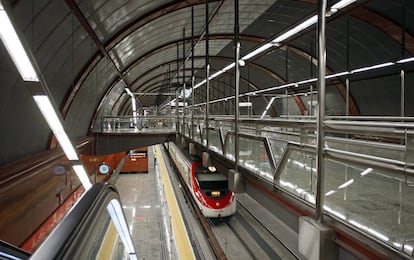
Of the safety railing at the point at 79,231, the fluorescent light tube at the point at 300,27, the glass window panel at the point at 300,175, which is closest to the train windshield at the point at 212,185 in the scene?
the fluorescent light tube at the point at 300,27

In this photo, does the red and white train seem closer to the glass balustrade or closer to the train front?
the train front

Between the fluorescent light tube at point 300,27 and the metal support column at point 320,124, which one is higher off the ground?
the fluorescent light tube at point 300,27

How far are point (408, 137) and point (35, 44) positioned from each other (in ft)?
23.5

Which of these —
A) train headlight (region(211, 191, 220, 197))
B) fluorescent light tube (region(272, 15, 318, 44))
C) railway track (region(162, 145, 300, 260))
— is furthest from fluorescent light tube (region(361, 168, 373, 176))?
train headlight (region(211, 191, 220, 197))

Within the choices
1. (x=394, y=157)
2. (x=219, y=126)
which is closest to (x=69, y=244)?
(x=394, y=157)

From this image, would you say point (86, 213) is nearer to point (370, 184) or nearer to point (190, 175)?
point (370, 184)

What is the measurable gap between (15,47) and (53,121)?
218cm

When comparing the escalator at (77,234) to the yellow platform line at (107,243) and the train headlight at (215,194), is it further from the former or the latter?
the train headlight at (215,194)

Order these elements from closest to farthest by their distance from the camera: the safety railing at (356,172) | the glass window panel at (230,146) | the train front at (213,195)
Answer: the safety railing at (356,172) < the glass window panel at (230,146) < the train front at (213,195)

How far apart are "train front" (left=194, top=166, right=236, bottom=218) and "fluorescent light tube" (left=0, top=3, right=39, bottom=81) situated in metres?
8.68

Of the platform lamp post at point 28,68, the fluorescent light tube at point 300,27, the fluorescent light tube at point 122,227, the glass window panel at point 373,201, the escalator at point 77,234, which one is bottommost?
the fluorescent light tube at point 122,227

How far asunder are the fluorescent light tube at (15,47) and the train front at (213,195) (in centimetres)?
868

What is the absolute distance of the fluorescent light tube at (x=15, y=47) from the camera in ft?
11.8

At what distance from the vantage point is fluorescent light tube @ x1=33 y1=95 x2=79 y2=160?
531 centimetres
